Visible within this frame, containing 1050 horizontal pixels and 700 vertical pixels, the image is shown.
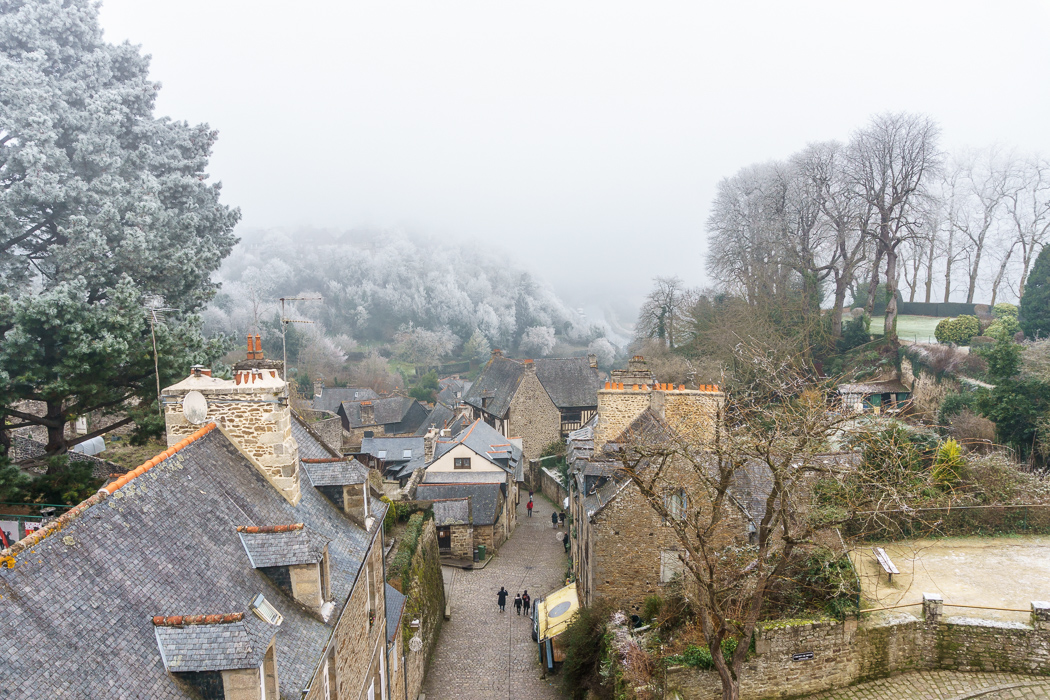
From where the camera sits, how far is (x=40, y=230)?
16172 mm

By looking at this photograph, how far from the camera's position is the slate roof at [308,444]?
12109mm

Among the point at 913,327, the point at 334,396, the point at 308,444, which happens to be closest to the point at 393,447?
the point at 334,396

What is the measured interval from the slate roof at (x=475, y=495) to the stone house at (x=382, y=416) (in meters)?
22.0

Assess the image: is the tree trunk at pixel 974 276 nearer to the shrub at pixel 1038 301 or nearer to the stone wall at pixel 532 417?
the shrub at pixel 1038 301

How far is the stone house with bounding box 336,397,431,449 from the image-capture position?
162 feet

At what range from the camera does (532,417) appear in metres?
39.7

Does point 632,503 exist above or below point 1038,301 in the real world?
below

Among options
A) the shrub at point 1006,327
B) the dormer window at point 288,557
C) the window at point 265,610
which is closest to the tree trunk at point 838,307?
the shrub at point 1006,327

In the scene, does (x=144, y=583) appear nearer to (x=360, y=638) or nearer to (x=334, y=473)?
(x=360, y=638)

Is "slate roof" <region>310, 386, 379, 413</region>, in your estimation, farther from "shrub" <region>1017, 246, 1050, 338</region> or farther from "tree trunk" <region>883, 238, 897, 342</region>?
"shrub" <region>1017, 246, 1050, 338</region>

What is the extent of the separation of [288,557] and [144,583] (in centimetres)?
183

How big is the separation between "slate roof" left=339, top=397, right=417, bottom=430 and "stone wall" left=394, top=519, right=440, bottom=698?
28.1 m

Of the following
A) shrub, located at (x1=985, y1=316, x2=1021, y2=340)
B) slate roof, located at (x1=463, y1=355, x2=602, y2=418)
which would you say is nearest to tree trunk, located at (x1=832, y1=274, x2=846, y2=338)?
shrub, located at (x1=985, y1=316, x2=1021, y2=340)

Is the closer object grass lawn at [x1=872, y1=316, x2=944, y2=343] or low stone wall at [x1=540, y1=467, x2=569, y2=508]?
grass lawn at [x1=872, y1=316, x2=944, y2=343]
